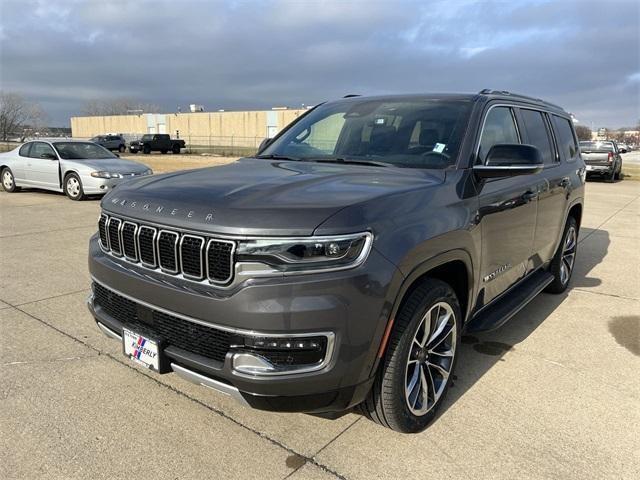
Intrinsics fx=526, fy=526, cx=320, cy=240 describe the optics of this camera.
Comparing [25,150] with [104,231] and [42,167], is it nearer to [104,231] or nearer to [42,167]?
[42,167]

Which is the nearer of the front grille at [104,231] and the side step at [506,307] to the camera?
the front grille at [104,231]

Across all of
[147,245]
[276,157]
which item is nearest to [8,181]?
[276,157]

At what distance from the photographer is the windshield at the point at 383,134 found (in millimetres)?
3473

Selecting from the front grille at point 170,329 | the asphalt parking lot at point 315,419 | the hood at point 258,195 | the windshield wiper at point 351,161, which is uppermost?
the windshield wiper at point 351,161

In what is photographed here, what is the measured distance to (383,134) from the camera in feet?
12.4

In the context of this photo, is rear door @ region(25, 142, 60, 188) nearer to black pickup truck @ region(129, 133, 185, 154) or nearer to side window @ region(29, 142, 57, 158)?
side window @ region(29, 142, 57, 158)

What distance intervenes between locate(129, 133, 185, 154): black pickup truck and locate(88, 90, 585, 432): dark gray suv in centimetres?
4727

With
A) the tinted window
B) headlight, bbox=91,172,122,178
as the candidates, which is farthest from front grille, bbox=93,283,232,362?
the tinted window

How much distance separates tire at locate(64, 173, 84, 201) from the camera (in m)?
12.5

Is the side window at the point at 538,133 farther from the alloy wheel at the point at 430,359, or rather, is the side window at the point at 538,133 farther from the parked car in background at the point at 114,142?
the parked car in background at the point at 114,142

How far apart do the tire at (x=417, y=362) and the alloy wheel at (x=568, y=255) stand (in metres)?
2.95

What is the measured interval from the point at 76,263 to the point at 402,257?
5252 mm

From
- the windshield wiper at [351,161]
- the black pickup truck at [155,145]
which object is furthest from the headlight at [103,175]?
the black pickup truck at [155,145]

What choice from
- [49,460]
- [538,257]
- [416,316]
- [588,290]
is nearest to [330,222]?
[416,316]
